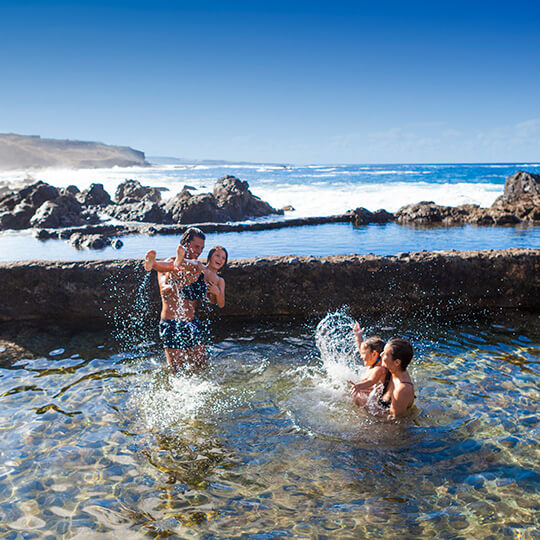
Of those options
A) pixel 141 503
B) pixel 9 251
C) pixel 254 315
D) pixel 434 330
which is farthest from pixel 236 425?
pixel 9 251

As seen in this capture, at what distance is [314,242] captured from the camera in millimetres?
12008

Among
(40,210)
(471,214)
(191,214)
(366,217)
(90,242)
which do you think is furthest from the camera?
(191,214)

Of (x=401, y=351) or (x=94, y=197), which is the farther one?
(x=94, y=197)

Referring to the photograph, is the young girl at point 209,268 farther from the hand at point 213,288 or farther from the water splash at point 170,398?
the water splash at point 170,398

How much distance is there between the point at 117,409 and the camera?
162 inches

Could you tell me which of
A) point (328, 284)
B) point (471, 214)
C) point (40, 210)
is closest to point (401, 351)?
point (328, 284)

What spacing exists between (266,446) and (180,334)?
148 cm

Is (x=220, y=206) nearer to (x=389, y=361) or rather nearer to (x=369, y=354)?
(x=369, y=354)

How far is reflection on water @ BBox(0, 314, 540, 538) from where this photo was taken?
9.09ft

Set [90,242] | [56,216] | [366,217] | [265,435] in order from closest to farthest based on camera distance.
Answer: [265,435]
[90,242]
[366,217]
[56,216]

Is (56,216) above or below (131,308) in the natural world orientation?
above

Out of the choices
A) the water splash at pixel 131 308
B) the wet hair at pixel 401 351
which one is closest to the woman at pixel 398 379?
the wet hair at pixel 401 351

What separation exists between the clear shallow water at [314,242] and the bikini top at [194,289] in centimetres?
526

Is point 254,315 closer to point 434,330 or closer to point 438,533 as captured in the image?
point 434,330
